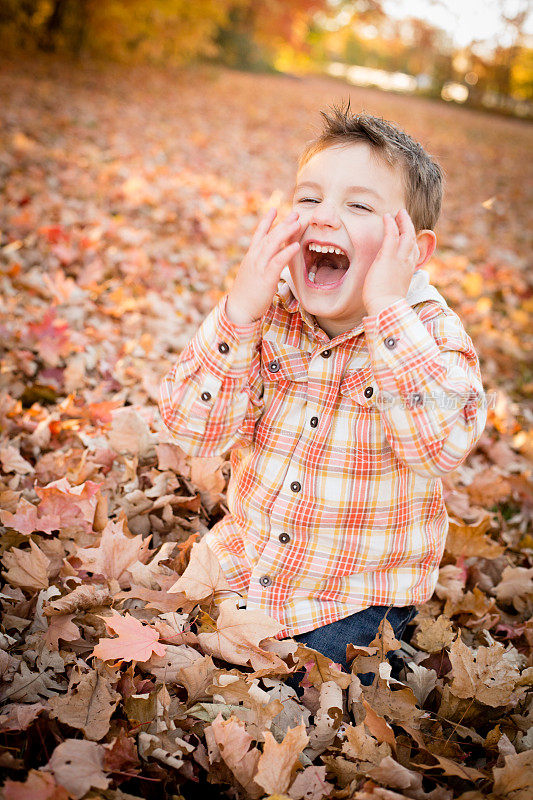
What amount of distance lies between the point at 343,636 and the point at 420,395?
732 millimetres

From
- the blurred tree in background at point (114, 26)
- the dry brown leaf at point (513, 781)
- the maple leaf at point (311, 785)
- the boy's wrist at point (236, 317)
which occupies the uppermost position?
the blurred tree in background at point (114, 26)

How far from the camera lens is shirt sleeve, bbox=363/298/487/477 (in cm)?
149

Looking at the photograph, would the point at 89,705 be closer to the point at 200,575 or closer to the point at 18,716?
the point at 18,716

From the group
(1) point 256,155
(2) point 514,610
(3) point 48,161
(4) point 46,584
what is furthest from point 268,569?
(1) point 256,155

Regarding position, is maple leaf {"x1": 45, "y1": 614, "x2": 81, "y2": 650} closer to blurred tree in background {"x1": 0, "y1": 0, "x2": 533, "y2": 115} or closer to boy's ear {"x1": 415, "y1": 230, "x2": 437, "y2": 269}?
boy's ear {"x1": 415, "y1": 230, "x2": 437, "y2": 269}

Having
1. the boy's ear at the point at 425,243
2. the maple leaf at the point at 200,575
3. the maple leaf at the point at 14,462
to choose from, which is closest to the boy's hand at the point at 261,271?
the boy's ear at the point at 425,243

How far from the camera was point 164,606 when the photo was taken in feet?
5.97

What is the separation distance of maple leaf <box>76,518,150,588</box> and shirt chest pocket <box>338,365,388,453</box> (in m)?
0.69

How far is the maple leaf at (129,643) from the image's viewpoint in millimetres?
1594

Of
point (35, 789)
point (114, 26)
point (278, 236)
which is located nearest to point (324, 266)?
point (278, 236)

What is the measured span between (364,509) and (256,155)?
958cm

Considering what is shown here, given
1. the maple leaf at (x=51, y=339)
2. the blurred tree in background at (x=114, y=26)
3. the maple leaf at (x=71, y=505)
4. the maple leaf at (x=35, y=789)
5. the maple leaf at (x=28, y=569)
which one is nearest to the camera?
the maple leaf at (x=35, y=789)

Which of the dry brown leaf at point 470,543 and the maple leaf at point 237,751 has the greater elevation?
the dry brown leaf at point 470,543

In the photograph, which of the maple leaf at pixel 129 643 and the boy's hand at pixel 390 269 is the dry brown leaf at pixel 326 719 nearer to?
→ the maple leaf at pixel 129 643
